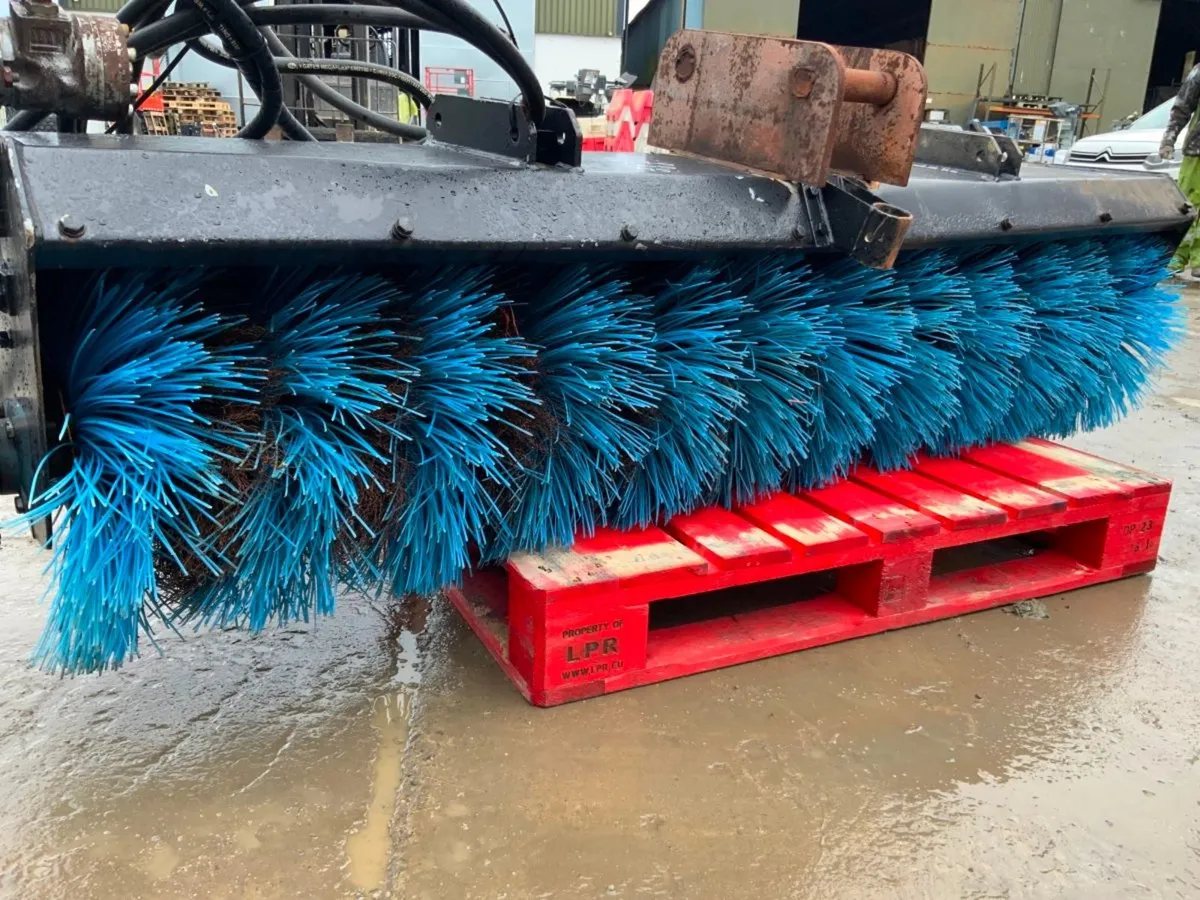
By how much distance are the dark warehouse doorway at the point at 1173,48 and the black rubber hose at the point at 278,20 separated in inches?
754

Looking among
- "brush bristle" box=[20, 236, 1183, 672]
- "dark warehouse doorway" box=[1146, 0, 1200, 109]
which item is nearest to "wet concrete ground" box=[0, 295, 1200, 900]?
"brush bristle" box=[20, 236, 1183, 672]

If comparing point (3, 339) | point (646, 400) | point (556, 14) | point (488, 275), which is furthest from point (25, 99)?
point (556, 14)

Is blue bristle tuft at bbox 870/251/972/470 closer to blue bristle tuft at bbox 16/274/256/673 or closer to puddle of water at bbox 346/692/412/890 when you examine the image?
puddle of water at bbox 346/692/412/890

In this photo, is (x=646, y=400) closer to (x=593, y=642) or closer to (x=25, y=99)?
(x=593, y=642)

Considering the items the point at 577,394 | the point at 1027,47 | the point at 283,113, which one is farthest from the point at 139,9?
the point at 1027,47

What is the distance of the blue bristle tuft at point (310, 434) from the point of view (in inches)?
51.3

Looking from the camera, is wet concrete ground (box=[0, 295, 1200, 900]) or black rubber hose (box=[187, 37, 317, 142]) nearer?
wet concrete ground (box=[0, 295, 1200, 900])

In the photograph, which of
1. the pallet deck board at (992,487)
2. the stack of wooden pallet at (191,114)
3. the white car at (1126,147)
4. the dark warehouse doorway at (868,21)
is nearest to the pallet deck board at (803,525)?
the pallet deck board at (992,487)

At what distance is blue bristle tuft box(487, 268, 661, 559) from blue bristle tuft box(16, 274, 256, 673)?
48 centimetres

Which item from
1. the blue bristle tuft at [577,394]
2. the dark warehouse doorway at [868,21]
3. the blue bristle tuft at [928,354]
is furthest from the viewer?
the dark warehouse doorway at [868,21]

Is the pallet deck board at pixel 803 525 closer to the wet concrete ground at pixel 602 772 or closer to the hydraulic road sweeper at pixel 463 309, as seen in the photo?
the hydraulic road sweeper at pixel 463 309

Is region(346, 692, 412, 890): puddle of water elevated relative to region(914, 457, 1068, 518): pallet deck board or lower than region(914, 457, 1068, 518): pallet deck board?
lower

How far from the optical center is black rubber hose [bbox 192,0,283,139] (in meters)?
1.40

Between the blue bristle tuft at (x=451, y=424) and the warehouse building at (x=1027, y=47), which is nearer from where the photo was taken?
the blue bristle tuft at (x=451, y=424)
